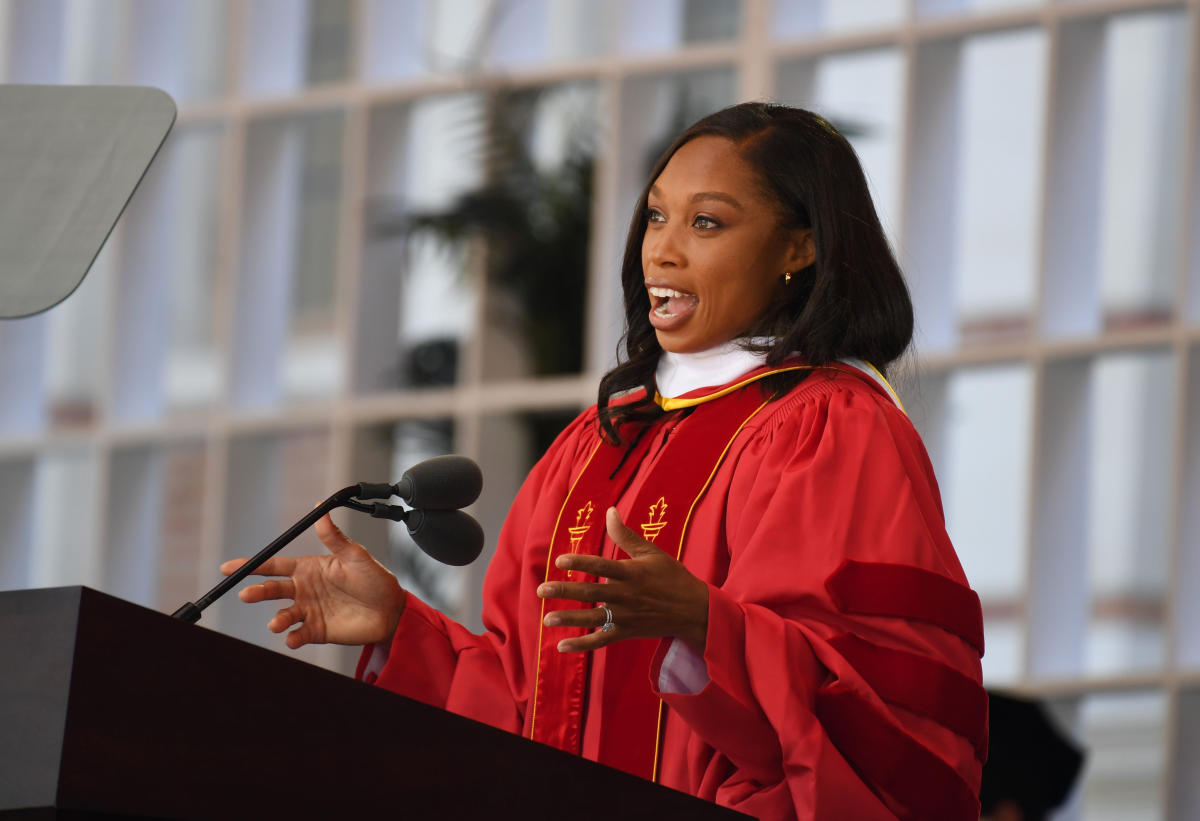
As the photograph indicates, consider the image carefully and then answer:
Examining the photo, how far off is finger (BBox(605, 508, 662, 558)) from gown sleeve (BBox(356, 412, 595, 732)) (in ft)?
1.92

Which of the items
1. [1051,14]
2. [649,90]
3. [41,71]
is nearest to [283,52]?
[41,71]

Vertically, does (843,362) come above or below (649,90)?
below

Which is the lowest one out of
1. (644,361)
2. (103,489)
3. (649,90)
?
(103,489)

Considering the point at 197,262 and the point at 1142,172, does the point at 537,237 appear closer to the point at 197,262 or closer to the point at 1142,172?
the point at 1142,172

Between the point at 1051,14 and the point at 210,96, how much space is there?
2785 millimetres

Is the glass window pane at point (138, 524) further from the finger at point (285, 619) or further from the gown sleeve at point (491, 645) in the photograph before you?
the finger at point (285, 619)

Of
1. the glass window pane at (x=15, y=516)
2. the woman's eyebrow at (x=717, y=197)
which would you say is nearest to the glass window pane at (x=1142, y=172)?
the woman's eyebrow at (x=717, y=197)

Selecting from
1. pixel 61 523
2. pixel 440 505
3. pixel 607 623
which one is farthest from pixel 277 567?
pixel 61 523

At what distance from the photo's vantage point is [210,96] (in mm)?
5879

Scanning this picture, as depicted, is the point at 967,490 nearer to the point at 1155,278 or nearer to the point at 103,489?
the point at 1155,278

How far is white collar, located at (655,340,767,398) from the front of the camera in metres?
2.29

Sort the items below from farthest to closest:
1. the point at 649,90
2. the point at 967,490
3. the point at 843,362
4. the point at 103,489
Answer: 1. the point at 103,489
2. the point at 649,90
3. the point at 967,490
4. the point at 843,362

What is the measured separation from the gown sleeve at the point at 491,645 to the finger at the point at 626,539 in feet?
1.92

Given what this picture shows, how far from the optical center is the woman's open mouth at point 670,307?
2.30 meters
